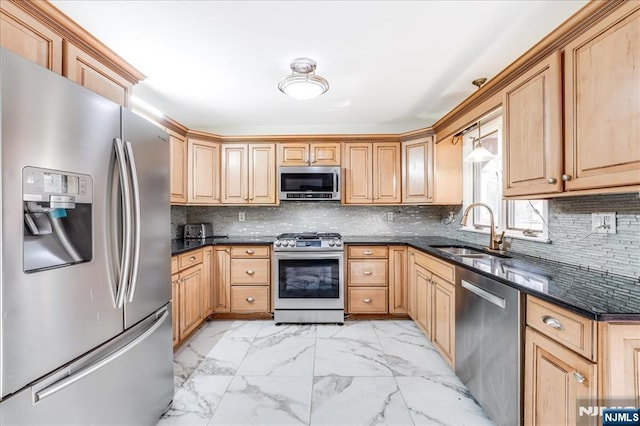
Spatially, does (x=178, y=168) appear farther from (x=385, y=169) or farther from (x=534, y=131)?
(x=534, y=131)

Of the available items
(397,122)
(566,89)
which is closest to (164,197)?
(566,89)

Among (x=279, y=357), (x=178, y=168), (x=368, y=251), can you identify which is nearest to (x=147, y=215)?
(x=279, y=357)

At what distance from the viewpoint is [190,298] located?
265 cm

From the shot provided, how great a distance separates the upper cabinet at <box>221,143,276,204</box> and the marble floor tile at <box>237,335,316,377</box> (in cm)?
160

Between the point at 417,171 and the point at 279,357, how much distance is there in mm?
2499

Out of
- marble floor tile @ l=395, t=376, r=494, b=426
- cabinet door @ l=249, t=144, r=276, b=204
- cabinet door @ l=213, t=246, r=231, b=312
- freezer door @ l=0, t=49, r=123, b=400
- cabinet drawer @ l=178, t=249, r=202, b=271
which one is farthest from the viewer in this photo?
cabinet door @ l=249, t=144, r=276, b=204

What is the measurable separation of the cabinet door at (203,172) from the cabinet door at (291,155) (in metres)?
0.78

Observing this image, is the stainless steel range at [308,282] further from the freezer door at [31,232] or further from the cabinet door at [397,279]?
the freezer door at [31,232]

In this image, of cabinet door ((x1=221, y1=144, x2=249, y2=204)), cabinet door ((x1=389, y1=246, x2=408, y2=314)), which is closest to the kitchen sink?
cabinet door ((x1=389, y1=246, x2=408, y2=314))

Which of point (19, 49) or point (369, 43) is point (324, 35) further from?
point (19, 49)

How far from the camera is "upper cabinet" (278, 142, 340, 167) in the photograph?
344 centimetres

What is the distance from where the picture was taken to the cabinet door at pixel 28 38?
3.67 feet

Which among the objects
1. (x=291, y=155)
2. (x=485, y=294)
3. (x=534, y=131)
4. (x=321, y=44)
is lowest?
(x=485, y=294)

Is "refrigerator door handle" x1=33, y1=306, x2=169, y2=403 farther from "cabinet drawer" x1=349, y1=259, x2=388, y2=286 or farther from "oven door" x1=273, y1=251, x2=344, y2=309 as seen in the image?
"cabinet drawer" x1=349, y1=259, x2=388, y2=286
